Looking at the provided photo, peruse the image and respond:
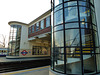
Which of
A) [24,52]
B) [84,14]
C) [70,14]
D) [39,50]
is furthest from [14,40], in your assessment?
[84,14]

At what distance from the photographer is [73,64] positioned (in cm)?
566

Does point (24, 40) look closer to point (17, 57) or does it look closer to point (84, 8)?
point (17, 57)

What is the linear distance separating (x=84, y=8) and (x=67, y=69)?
460cm

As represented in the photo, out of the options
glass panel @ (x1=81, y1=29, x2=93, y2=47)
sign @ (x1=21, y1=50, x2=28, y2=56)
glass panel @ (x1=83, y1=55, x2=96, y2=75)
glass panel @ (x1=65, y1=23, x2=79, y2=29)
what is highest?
glass panel @ (x1=65, y1=23, x2=79, y2=29)

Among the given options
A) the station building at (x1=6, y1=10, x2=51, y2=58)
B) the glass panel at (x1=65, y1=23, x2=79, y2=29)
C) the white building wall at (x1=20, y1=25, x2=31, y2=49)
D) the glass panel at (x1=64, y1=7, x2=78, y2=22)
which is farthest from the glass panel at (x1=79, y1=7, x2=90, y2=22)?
the white building wall at (x1=20, y1=25, x2=31, y2=49)

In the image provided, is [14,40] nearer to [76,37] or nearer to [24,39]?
[24,39]

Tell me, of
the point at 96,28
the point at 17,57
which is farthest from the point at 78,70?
the point at 17,57

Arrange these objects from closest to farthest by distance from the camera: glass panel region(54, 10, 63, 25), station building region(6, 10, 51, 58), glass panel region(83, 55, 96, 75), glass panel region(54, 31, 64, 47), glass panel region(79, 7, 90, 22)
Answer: glass panel region(83, 55, 96, 75) → glass panel region(79, 7, 90, 22) → glass panel region(54, 31, 64, 47) → glass panel region(54, 10, 63, 25) → station building region(6, 10, 51, 58)

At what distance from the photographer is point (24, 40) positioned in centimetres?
2214

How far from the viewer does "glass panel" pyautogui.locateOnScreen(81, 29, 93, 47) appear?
5.59 m

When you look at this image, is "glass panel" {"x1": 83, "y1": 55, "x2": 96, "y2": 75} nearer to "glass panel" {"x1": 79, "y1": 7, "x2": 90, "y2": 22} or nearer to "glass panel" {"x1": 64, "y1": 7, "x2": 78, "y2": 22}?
"glass panel" {"x1": 79, "y1": 7, "x2": 90, "y2": 22}

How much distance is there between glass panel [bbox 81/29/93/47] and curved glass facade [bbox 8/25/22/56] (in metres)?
18.9

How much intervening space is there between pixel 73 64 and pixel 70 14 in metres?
3.68

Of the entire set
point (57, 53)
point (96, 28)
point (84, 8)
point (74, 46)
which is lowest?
point (57, 53)
